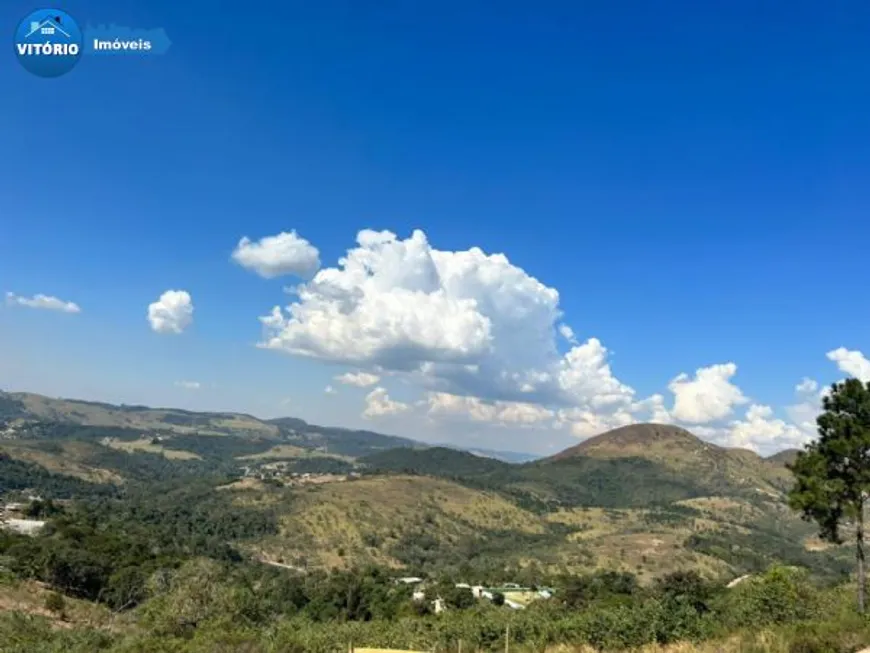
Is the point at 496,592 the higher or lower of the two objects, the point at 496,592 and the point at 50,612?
the lower

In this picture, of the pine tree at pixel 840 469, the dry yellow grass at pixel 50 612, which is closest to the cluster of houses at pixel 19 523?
the dry yellow grass at pixel 50 612

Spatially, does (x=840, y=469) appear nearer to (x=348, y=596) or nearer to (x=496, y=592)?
(x=348, y=596)

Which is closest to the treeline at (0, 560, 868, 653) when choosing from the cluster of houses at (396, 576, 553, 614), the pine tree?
the pine tree

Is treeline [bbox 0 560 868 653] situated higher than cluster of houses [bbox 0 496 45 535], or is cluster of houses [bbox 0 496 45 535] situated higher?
treeline [bbox 0 560 868 653]

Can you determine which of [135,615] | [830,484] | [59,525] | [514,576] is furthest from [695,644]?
[514,576]

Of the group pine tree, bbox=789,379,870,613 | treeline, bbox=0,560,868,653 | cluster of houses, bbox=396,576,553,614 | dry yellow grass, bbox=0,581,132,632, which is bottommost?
cluster of houses, bbox=396,576,553,614

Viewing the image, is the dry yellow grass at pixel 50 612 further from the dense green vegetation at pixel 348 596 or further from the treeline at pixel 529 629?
the treeline at pixel 529 629

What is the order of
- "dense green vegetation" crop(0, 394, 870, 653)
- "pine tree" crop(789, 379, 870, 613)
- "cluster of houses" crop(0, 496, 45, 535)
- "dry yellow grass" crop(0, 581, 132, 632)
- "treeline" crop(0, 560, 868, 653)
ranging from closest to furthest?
"treeline" crop(0, 560, 868, 653)
"dense green vegetation" crop(0, 394, 870, 653)
"pine tree" crop(789, 379, 870, 613)
"dry yellow grass" crop(0, 581, 132, 632)
"cluster of houses" crop(0, 496, 45, 535)

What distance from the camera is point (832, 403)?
31391mm

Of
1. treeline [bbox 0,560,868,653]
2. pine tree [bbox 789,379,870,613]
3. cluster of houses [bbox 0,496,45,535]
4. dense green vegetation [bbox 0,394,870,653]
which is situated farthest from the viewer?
cluster of houses [bbox 0,496,45,535]

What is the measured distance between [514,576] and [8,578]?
115620 mm

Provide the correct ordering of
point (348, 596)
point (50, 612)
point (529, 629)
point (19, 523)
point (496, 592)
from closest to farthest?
1. point (529, 629)
2. point (50, 612)
3. point (348, 596)
4. point (496, 592)
5. point (19, 523)

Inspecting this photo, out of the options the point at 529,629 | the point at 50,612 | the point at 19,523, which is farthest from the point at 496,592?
the point at 529,629

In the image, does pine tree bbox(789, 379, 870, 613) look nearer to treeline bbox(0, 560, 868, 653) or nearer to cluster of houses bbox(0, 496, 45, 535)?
treeline bbox(0, 560, 868, 653)
